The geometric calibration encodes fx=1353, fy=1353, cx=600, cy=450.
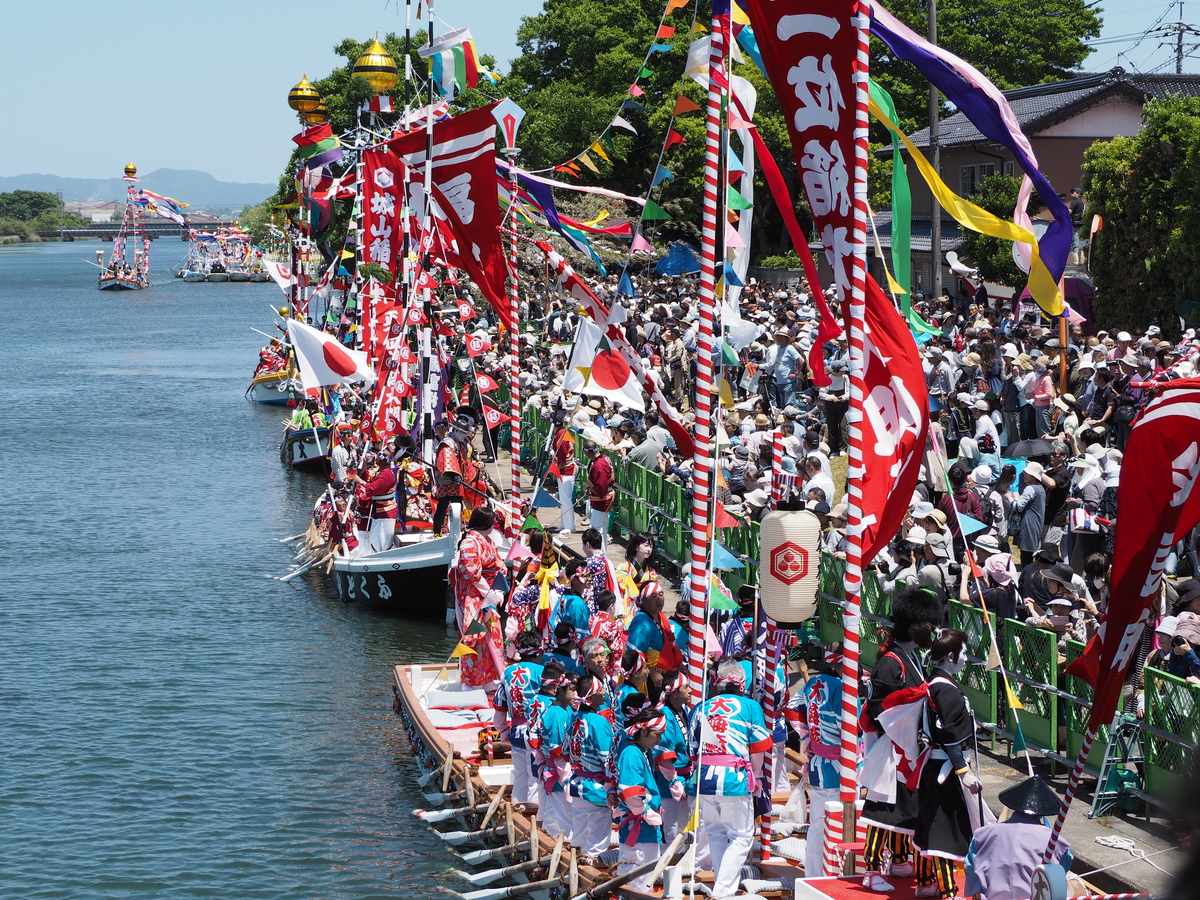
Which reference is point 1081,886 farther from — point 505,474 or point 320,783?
point 505,474

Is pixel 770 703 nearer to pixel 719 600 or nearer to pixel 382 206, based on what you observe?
pixel 719 600

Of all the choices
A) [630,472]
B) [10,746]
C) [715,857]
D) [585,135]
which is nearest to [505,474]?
[630,472]

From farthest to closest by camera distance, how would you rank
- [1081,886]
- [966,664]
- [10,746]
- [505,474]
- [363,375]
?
[505,474] < [363,375] < [10,746] < [966,664] < [1081,886]

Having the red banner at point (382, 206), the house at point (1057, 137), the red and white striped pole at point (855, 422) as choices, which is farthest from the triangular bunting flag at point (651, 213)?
the house at point (1057, 137)

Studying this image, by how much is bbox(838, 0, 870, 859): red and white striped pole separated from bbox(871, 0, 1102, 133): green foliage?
49.4 meters

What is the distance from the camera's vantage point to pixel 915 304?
103ft

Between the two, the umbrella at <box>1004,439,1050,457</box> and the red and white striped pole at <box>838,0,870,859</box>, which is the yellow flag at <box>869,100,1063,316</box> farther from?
the umbrella at <box>1004,439,1050,457</box>

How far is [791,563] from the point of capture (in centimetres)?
Result: 977

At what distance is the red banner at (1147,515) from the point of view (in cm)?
762

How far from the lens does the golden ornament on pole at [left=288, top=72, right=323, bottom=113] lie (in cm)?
4169

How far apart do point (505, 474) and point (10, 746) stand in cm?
1379

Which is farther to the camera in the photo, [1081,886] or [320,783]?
[320,783]

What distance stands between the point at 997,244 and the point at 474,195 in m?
18.5

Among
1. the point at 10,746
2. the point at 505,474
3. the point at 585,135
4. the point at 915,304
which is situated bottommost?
the point at 10,746
